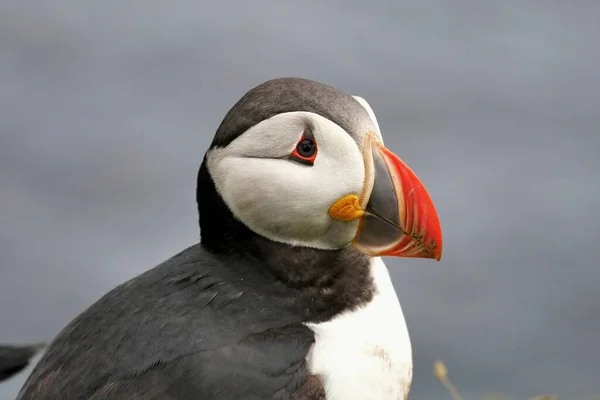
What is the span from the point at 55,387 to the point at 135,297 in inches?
16.3

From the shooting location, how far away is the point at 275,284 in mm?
3848

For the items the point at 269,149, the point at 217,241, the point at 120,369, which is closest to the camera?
the point at 120,369

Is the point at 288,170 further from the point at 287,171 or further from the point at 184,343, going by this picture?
the point at 184,343

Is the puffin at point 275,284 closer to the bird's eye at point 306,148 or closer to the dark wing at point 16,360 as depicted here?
the bird's eye at point 306,148

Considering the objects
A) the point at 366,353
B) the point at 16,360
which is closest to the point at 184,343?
the point at 366,353

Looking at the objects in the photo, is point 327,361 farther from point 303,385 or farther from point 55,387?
point 55,387

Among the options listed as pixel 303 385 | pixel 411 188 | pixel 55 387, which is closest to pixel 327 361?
pixel 303 385

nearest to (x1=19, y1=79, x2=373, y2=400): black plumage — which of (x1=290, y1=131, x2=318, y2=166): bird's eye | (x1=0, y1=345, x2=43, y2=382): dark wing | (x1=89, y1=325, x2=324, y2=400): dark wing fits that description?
(x1=89, y1=325, x2=324, y2=400): dark wing

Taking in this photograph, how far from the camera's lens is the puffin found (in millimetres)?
3490

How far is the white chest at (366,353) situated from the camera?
3.63 metres

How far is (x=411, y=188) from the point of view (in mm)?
3760

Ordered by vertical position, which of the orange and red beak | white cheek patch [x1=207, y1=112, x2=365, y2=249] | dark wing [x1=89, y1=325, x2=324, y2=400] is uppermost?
white cheek patch [x1=207, y1=112, x2=365, y2=249]

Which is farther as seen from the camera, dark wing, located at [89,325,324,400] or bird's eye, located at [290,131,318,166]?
bird's eye, located at [290,131,318,166]

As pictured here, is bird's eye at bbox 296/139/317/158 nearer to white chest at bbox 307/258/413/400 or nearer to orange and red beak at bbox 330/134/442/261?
orange and red beak at bbox 330/134/442/261
